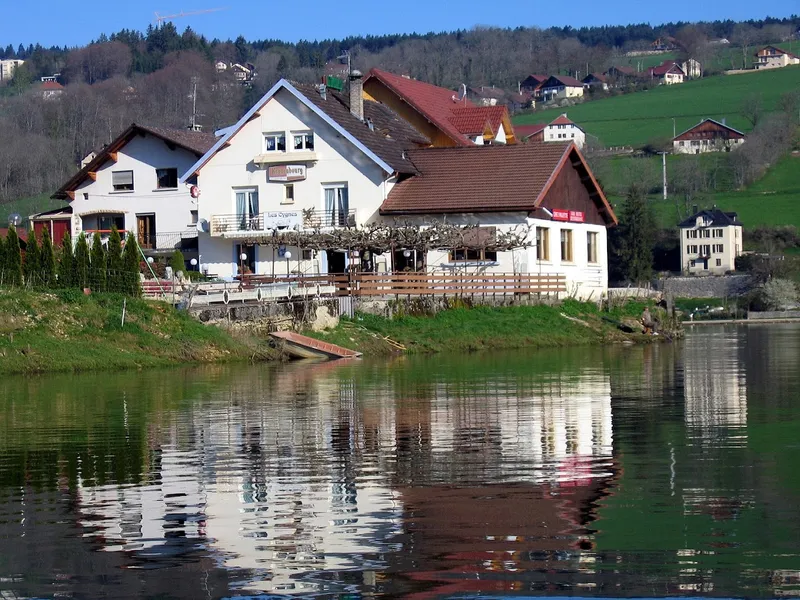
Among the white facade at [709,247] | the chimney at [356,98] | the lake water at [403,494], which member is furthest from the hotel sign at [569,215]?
the white facade at [709,247]

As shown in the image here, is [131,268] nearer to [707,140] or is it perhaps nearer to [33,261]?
[33,261]

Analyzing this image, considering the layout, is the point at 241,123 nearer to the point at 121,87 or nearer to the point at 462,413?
the point at 462,413

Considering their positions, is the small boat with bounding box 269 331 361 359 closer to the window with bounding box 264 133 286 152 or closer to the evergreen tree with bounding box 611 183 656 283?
the window with bounding box 264 133 286 152

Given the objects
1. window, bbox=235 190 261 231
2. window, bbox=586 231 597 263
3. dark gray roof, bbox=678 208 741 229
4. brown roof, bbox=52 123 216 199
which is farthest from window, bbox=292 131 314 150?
dark gray roof, bbox=678 208 741 229

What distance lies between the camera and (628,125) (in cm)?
16250

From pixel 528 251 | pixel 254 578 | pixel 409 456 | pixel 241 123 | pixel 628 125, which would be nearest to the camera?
pixel 254 578

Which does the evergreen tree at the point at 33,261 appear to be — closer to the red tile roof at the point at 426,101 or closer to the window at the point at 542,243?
the window at the point at 542,243

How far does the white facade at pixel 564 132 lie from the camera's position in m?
155

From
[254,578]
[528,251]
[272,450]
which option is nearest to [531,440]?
[272,450]

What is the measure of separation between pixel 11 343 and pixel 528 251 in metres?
22.4

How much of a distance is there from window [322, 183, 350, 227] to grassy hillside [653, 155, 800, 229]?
72372 mm

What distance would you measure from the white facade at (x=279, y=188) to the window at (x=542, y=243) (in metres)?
5.98

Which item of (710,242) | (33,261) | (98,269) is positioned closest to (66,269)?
(98,269)

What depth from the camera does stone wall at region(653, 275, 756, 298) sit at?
105188mm
